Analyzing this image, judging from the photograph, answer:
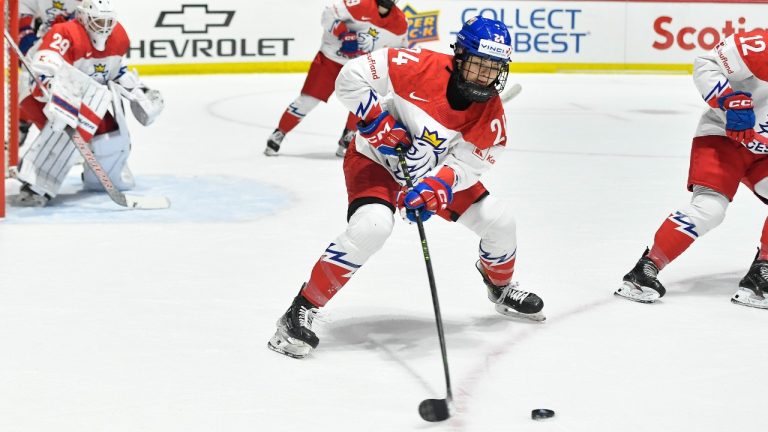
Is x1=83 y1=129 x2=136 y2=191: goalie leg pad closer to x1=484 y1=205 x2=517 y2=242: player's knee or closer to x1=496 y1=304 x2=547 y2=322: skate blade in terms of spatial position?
x1=496 y1=304 x2=547 y2=322: skate blade

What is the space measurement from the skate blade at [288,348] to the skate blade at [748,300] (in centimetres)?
146

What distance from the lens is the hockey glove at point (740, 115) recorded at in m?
3.63

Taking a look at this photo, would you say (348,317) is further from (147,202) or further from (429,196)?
(147,202)

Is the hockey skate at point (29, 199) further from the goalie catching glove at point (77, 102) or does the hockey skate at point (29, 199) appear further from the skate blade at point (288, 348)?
the skate blade at point (288, 348)

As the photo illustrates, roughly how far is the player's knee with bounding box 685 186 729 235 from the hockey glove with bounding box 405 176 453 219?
108 cm

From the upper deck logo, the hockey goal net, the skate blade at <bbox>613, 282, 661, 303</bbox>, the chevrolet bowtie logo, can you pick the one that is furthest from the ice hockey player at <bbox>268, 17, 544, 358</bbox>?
the upper deck logo

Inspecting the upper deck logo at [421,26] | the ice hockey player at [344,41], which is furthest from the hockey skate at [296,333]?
the upper deck logo at [421,26]

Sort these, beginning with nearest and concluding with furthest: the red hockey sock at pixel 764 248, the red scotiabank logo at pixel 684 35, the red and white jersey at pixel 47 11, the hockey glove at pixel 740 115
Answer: the hockey glove at pixel 740 115
the red hockey sock at pixel 764 248
the red and white jersey at pixel 47 11
the red scotiabank logo at pixel 684 35

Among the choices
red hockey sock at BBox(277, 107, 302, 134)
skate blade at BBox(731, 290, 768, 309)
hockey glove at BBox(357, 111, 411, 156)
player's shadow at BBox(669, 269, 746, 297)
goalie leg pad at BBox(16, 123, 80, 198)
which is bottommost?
red hockey sock at BBox(277, 107, 302, 134)

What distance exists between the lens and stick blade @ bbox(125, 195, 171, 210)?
16.9ft

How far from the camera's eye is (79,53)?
16.9 feet

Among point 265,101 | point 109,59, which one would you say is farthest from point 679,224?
point 265,101

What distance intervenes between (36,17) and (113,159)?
164cm

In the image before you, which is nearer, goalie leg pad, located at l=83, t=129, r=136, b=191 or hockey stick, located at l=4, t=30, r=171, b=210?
hockey stick, located at l=4, t=30, r=171, b=210
